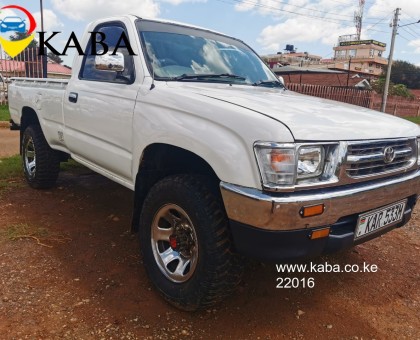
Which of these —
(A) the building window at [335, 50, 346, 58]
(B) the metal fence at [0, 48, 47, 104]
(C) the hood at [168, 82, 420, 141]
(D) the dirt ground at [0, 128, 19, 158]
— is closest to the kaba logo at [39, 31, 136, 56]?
(C) the hood at [168, 82, 420, 141]

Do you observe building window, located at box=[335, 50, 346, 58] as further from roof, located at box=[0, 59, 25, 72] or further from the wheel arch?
the wheel arch

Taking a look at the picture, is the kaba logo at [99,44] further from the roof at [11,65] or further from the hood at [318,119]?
the roof at [11,65]

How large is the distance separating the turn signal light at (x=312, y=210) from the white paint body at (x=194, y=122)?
27cm

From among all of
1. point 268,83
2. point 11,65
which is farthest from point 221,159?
point 11,65

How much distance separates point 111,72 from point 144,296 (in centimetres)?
182

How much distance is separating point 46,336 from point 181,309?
794 mm

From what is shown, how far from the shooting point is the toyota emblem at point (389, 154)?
2453 mm

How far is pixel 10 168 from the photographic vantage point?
19.0 feet

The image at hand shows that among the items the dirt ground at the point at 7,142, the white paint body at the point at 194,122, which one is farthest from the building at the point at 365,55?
the white paint body at the point at 194,122

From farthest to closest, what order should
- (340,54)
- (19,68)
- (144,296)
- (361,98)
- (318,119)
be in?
(340,54)
(361,98)
(19,68)
(144,296)
(318,119)

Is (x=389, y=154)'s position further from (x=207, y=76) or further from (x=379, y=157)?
(x=207, y=76)

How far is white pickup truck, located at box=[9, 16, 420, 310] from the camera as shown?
2.03 metres

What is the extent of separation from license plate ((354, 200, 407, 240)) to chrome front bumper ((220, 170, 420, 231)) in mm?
74

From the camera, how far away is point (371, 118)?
101 inches
